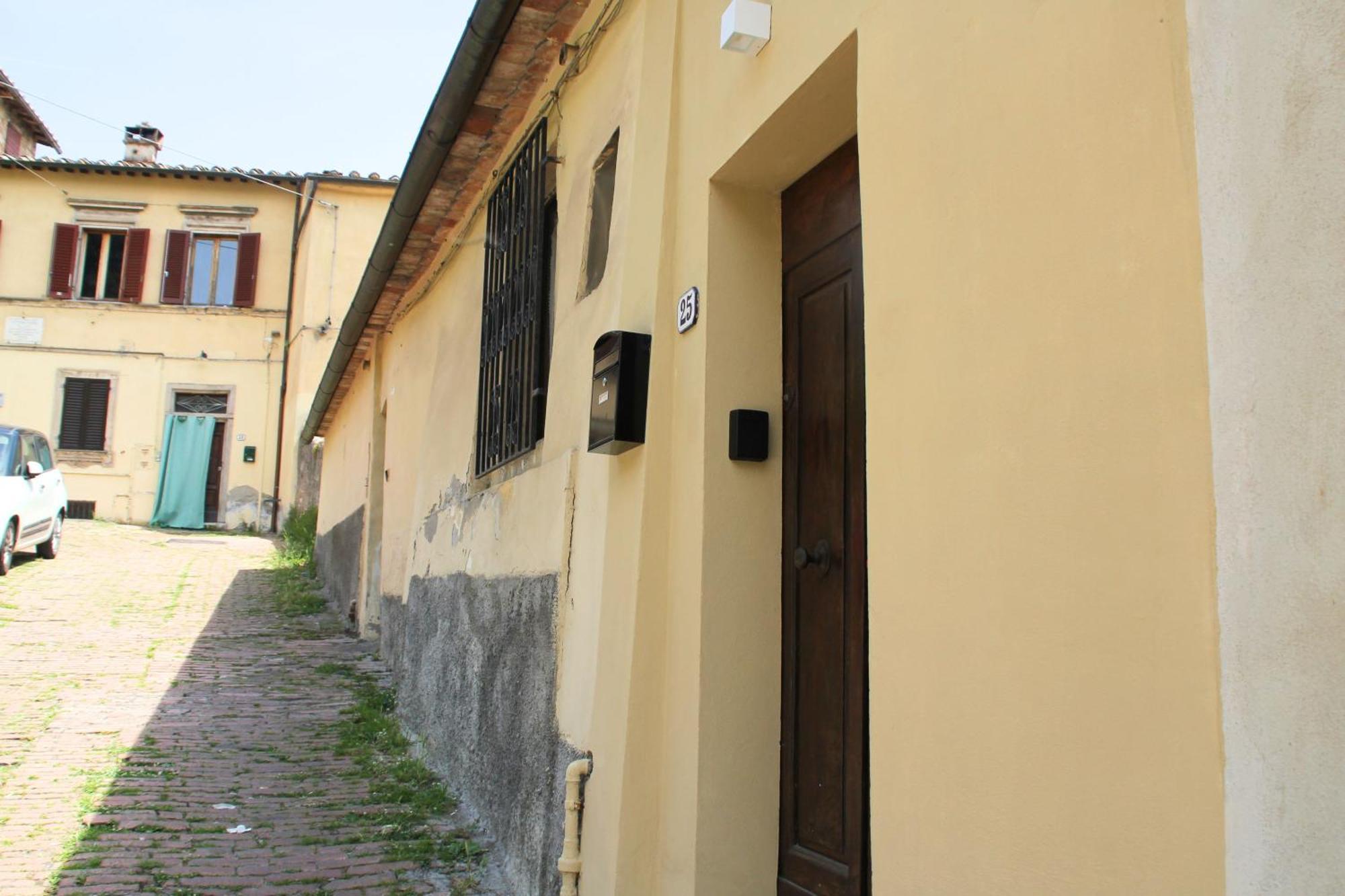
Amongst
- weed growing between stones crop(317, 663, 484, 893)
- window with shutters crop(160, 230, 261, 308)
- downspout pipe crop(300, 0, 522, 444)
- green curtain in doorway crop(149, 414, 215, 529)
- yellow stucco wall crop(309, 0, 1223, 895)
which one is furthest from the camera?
window with shutters crop(160, 230, 261, 308)

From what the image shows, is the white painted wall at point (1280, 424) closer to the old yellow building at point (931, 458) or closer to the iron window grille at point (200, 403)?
the old yellow building at point (931, 458)

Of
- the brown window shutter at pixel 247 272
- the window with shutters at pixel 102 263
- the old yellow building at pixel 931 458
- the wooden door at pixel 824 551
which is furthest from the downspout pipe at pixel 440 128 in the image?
the window with shutters at pixel 102 263

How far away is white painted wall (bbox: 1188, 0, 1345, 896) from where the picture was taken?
1.17 metres

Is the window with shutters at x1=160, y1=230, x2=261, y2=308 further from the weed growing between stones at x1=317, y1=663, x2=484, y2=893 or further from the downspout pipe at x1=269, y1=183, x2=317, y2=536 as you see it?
the weed growing between stones at x1=317, y1=663, x2=484, y2=893

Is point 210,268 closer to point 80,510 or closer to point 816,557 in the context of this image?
point 80,510

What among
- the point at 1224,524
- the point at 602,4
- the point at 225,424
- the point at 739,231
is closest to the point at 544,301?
the point at 602,4

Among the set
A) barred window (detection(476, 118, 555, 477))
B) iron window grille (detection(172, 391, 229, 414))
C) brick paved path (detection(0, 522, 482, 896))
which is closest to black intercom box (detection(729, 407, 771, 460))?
barred window (detection(476, 118, 555, 477))

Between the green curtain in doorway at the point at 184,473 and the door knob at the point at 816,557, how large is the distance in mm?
21423

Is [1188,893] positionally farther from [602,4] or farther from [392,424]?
[392,424]

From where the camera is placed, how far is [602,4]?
4246 mm

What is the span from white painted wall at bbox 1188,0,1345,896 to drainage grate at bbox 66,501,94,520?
935 inches

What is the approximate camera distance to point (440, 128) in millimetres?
5414

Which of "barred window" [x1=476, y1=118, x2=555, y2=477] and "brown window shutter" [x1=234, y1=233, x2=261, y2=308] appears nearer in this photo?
"barred window" [x1=476, y1=118, x2=555, y2=477]

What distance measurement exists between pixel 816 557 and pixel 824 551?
0.12 feet
